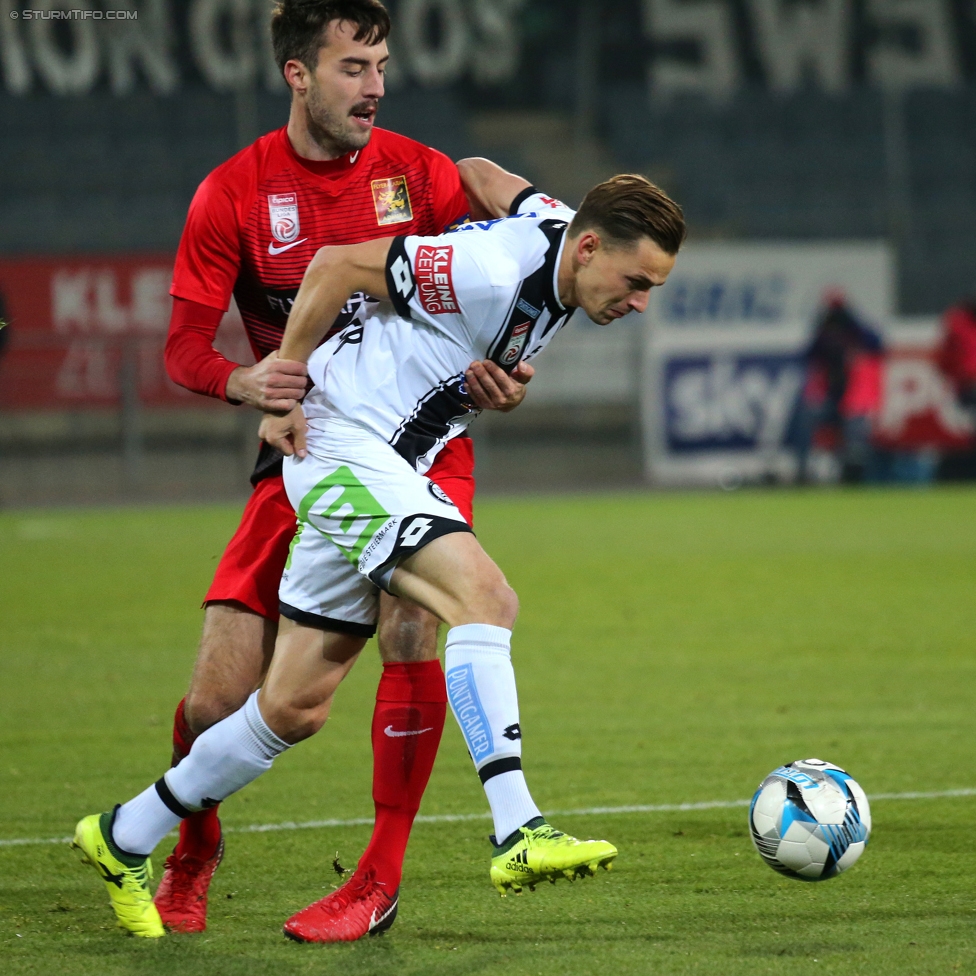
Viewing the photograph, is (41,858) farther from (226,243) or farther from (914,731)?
(914,731)

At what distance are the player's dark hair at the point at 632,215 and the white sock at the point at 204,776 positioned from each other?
1389 mm

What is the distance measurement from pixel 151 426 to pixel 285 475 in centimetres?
1658

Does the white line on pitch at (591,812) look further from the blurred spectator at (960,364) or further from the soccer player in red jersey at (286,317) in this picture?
the blurred spectator at (960,364)

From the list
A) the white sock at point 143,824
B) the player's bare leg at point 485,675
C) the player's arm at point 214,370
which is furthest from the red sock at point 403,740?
the player's arm at point 214,370

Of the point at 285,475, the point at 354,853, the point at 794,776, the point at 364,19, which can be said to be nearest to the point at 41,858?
the point at 354,853

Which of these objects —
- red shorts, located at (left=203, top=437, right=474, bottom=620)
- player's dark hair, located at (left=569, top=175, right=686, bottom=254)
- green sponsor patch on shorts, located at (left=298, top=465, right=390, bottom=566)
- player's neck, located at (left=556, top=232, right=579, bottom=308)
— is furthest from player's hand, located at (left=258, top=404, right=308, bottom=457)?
player's dark hair, located at (left=569, top=175, right=686, bottom=254)

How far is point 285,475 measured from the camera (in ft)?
12.6

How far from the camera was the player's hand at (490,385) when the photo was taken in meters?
3.72

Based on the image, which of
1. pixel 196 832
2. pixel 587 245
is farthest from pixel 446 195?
pixel 196 832

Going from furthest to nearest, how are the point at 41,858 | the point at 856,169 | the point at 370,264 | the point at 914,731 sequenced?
1. the point at 856,169
2. the point at 914,731
3. the point at 41,858
4. the point at 370,264

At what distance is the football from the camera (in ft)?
12.4

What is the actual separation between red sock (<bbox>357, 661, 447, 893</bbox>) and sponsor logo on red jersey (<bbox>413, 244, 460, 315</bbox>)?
2.87ft

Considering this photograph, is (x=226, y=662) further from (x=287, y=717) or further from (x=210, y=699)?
(x=287, y=717)

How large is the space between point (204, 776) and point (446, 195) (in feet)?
5.50
